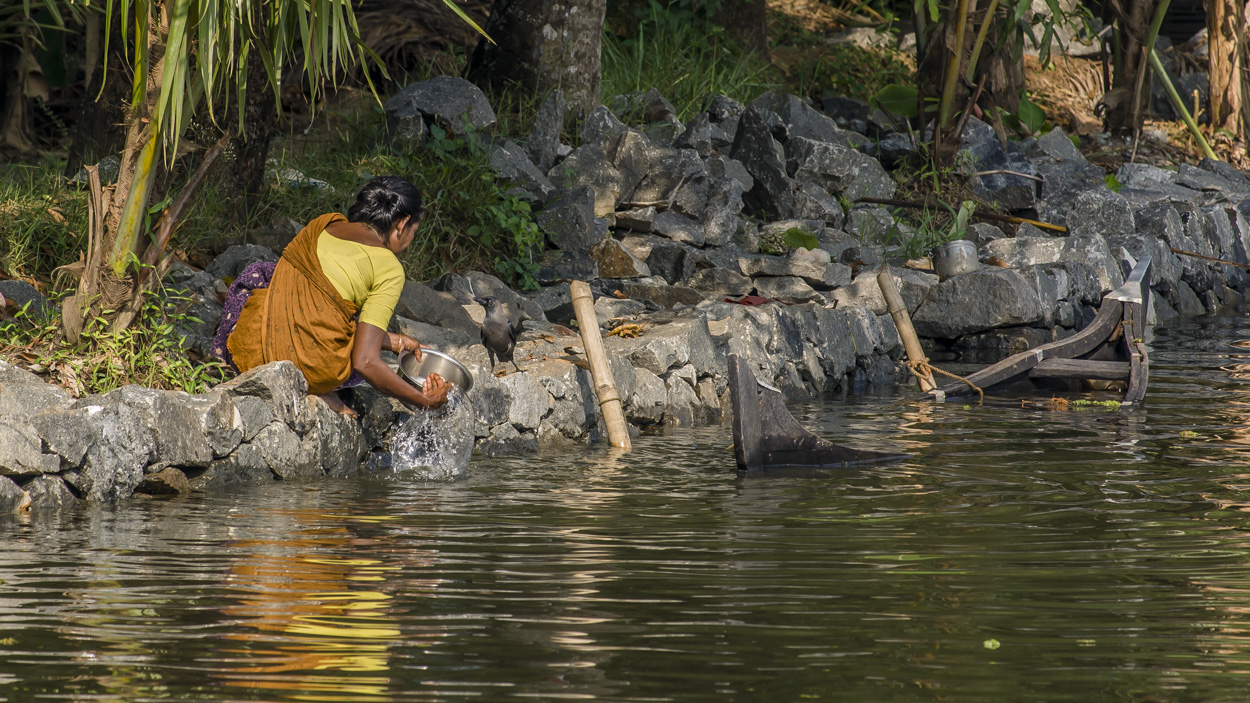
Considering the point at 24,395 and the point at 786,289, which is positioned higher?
the point at 786,289

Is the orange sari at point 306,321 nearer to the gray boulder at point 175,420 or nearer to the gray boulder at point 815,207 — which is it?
the gray boulder at point 175,420

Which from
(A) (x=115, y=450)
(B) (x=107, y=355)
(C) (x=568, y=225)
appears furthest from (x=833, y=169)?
(A) (x=115, y=450)

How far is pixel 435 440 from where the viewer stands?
6527 mm

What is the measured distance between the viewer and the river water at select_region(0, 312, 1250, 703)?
329cm

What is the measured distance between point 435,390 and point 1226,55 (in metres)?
16.2

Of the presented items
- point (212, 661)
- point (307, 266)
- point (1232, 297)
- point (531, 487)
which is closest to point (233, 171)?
point (307, 266)

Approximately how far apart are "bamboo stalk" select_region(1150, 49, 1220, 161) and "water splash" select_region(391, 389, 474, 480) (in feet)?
40.9

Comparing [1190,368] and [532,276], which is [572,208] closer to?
[532,276]

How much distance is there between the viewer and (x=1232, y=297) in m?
15.9

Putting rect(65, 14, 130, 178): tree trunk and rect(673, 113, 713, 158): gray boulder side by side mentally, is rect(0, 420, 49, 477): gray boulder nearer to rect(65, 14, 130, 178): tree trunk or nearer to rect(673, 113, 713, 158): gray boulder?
rect(65, 14, 130, 178): tree trunk

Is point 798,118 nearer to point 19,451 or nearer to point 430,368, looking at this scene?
point 430,368

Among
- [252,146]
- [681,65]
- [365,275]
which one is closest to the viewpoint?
[365,275]

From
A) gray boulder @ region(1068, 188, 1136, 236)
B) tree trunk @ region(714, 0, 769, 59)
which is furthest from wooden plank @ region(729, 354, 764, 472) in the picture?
tree trunk @ region(714, 0, 769, 59)

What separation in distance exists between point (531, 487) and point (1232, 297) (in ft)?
41.4
